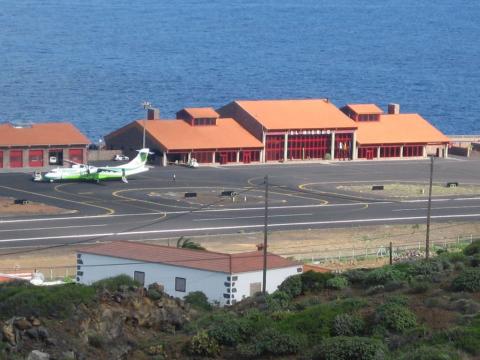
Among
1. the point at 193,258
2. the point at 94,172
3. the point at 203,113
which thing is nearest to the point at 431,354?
the point at 193,258

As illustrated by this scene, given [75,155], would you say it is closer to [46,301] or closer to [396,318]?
[46,301]

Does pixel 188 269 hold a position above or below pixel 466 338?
below

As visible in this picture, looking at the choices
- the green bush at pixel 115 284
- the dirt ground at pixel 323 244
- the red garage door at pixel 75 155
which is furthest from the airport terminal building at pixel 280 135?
the green bush at pixel 115 284

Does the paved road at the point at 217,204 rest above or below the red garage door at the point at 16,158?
below

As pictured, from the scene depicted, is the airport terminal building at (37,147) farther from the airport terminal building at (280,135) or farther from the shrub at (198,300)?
the shrub at (198,300)

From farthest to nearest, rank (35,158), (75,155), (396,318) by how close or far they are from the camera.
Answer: (75,155) → (35,158) → (396,318)

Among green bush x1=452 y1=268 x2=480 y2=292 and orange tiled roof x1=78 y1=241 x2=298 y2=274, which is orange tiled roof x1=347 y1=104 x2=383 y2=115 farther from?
green bush x1=452 y1=268 x2=480 y2=292
